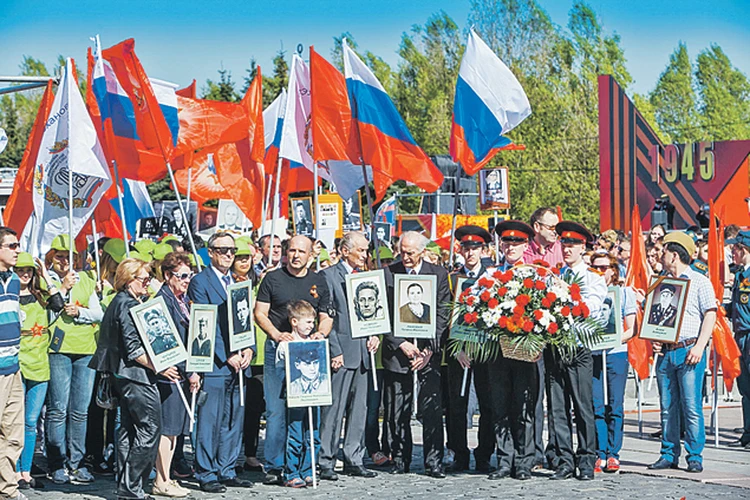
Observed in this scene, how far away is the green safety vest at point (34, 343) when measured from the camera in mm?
8930

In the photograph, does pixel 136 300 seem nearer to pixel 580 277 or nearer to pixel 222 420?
pixel 222 420

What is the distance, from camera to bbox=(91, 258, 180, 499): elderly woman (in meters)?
8.22

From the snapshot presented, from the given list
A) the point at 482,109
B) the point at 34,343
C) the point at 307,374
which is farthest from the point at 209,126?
the point at 307,374

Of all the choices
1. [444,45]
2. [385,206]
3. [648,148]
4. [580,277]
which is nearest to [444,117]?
[444,45]

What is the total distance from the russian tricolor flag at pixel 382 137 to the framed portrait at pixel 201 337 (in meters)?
2.96

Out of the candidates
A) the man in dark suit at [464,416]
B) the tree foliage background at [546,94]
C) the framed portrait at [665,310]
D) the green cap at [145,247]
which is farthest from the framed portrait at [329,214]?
the tree foliage background at [546,94]

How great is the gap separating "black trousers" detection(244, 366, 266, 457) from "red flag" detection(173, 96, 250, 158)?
3.74m

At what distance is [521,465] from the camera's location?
9438 mm

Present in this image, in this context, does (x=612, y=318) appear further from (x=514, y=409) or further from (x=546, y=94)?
(x=546, y=94)

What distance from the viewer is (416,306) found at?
969 cm

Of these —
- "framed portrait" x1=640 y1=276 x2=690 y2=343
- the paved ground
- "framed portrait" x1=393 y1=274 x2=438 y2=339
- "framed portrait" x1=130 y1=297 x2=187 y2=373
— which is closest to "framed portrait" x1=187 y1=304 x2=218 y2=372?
"framed portrait" x1=130 y1=297 x2=187 y2=373

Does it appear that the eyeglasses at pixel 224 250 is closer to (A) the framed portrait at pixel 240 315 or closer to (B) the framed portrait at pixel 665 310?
(A) the framed portrait at pixel 240 315

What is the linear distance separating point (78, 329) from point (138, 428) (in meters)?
1.54

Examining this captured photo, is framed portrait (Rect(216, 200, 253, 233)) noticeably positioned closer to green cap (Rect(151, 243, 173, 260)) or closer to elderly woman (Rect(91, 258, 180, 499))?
green cap (Rect(151, 243, 173, 260))
